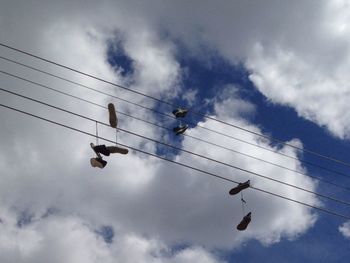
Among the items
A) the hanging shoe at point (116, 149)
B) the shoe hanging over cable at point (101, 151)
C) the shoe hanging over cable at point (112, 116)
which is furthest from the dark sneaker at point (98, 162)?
the shoe hanging over cable at point (112, 116)

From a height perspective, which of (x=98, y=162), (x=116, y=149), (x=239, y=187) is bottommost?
(x=98, y=162)

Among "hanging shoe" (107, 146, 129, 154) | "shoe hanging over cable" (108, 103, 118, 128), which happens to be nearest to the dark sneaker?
"hanging shoe" (107, 146, 129, 154)

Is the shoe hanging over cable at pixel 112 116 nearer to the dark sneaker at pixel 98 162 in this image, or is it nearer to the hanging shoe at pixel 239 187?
the dark sneaker at pixel 98 162

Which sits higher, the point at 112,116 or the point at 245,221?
the point at 112,116

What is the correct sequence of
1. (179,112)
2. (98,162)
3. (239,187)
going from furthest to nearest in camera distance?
1. (179,112)
2. (239,187)
3. (98,162)

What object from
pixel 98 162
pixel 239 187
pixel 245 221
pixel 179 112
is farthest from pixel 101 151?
pixel 245 221

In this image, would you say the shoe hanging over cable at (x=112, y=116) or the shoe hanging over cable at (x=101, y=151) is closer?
the shoe hanging over cable at (x=112, y=116)

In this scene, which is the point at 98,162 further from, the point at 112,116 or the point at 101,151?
the point at 112,116

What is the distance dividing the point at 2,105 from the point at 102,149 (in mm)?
3105

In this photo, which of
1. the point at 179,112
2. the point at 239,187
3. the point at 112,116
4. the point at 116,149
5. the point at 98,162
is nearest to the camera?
the point at 112,116

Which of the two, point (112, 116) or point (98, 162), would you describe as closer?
point (112, 116)

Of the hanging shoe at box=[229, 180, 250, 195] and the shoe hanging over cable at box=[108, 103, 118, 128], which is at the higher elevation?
the shoe hanging over cable at box=[108, 103, 118, 128]

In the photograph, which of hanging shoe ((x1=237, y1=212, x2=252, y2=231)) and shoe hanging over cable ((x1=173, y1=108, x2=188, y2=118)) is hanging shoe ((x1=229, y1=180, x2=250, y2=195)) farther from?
shoe hanging over cable ((x1=173, y1=108, x2=188, y2=118))

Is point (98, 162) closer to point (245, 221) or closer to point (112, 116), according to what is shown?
point (112, 116)
